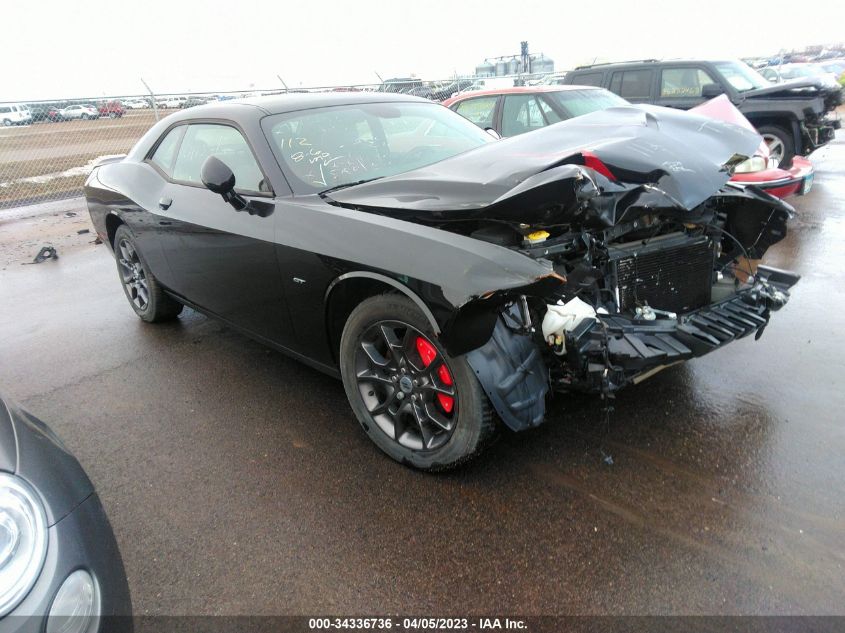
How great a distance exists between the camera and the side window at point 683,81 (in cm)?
844

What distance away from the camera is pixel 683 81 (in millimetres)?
8594

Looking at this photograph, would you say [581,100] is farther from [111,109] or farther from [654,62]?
[111,109]

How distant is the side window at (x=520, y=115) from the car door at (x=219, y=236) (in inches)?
181

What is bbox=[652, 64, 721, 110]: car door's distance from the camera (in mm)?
8406

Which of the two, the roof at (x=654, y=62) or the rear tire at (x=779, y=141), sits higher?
the roof at (x=654, y=62)

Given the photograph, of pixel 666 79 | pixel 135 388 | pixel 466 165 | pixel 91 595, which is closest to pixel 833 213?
pixel 666 79

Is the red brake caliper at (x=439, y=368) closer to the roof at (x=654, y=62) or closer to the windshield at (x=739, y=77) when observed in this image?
the windshield at (x=739, y=77)

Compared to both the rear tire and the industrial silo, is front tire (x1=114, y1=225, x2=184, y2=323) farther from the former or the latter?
the industrial silo

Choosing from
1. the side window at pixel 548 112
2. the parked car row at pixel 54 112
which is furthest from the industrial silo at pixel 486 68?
the side window at pixel 548 112

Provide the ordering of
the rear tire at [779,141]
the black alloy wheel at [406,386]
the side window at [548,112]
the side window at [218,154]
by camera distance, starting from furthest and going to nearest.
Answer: the rear tire at [779,141], the side window at [548,112], the side window at [218,154], the black alloy wheel at [406,386]

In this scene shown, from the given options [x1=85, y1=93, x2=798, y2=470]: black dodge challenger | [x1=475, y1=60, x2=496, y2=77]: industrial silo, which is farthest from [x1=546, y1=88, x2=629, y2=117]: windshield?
[x1=475, y1=60, x2=496, y2=77]: industrial silo

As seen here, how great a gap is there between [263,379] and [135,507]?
119cm

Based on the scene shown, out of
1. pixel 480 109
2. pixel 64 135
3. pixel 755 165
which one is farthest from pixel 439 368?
pixel 64 135

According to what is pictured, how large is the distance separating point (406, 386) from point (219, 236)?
1461 millimetres
